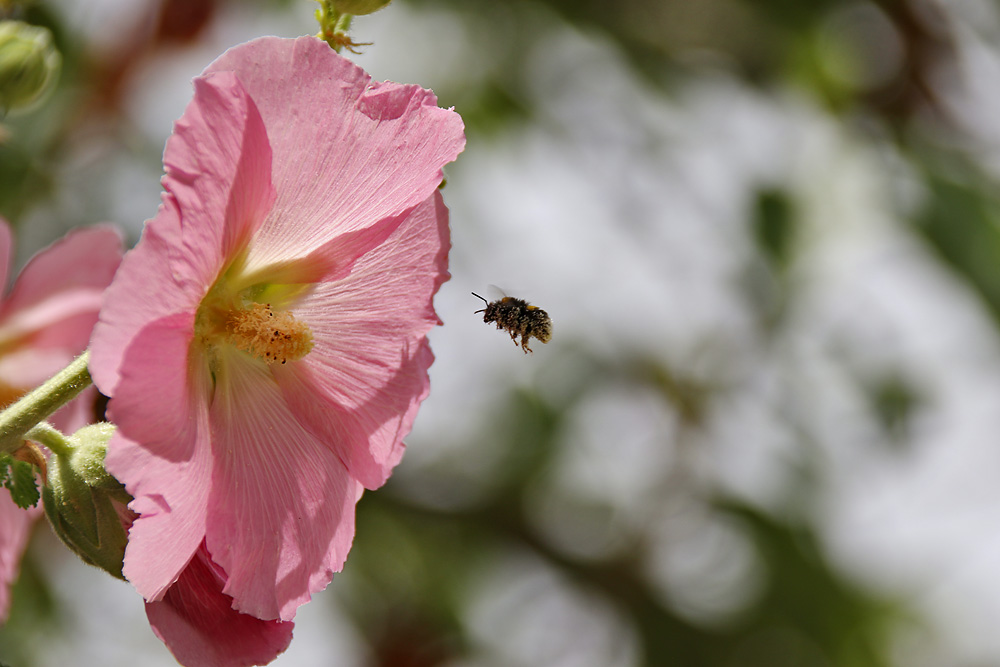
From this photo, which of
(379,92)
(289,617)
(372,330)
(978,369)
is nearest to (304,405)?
(372,330)

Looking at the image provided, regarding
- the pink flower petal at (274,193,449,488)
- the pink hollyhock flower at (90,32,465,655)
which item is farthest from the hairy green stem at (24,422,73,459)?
the pink flower petal at (274,193,449,488)

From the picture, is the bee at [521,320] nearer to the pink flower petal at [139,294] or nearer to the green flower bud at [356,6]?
the green flower bud at [356,6]

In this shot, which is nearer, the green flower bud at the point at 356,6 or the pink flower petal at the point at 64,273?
the green flower bud at the point at 356,6

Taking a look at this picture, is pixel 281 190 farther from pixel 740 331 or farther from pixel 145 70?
pixel 740 331

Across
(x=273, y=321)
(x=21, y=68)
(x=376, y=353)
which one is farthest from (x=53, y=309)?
(x=376, y=353)

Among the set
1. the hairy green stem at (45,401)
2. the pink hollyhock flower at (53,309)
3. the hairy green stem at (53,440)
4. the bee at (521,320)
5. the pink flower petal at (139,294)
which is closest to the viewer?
the pink flower petal at (139,294)

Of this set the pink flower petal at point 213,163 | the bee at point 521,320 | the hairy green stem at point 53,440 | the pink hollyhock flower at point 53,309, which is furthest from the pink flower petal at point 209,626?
the bee at point 521,320
